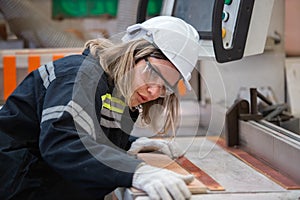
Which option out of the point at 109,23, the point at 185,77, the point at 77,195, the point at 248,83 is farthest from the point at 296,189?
the point at 109,23

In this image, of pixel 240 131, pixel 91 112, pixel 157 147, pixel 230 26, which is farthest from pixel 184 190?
pixel 240 131

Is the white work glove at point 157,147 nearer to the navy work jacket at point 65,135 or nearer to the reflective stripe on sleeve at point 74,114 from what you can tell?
the navy work jacket at point 65,135

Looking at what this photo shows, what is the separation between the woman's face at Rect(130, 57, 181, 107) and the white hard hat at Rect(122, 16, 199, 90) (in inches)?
1.1

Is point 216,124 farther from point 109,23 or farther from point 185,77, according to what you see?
point 109,23

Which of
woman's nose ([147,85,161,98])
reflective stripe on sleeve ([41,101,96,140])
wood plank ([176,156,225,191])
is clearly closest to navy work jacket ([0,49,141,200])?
reflective stripe on sleeve ([41,101,96,140])

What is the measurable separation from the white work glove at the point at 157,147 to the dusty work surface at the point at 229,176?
7 centimetres

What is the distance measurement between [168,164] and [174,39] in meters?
0.41

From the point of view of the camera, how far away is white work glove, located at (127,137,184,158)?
5.68 ft

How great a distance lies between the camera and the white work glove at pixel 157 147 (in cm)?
173

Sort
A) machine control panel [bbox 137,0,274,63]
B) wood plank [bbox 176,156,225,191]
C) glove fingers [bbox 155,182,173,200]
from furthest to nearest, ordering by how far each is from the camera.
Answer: machine control panel [bbox 137,0,274,63] < wood plank [bbox 176,156,225,191] < glove fingers [bbox 155,182,173,200]

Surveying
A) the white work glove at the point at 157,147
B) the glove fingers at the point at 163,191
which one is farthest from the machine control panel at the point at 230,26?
the glove fingers at the point at 163,191

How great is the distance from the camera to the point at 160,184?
118cm

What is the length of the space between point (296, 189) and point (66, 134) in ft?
2.17

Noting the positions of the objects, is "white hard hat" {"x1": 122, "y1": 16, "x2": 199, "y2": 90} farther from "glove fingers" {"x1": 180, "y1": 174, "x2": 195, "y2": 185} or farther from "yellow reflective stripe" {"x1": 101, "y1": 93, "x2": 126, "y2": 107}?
"glove fingers" {"x1": 180, "y1": 174, "x2": 195, "y2": 185}
